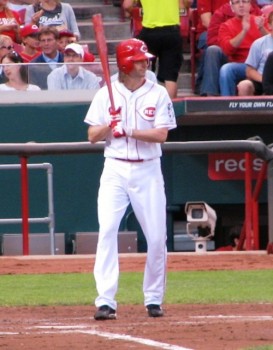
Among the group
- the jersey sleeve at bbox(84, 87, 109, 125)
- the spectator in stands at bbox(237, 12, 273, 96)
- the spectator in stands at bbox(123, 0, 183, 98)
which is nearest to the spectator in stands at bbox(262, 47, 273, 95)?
the spectator in stands at bbox(237, 12, 273, 96)

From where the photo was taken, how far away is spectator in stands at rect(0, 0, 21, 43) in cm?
1496

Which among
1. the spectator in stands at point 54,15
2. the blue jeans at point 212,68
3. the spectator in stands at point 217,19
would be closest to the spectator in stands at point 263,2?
the spectator in stands at point 217,19

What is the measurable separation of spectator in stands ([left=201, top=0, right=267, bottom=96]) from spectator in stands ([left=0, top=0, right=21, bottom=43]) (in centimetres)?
258

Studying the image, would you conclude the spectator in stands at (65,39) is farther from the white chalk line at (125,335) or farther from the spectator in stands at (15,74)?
the white chalk line at (125,335)

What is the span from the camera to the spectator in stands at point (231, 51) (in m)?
14.1

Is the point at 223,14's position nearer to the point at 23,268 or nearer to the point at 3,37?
the point at 3,37

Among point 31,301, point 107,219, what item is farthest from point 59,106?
point 107,219

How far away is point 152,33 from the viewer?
13695 mm

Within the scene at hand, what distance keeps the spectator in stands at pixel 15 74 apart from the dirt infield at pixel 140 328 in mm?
5995

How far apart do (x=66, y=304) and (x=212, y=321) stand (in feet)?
4.88

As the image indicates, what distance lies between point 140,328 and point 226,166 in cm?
802

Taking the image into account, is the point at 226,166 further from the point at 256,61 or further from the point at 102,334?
the point at 102,334

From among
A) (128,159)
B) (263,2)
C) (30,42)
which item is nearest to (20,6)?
(30,42)

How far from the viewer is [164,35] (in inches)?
538
